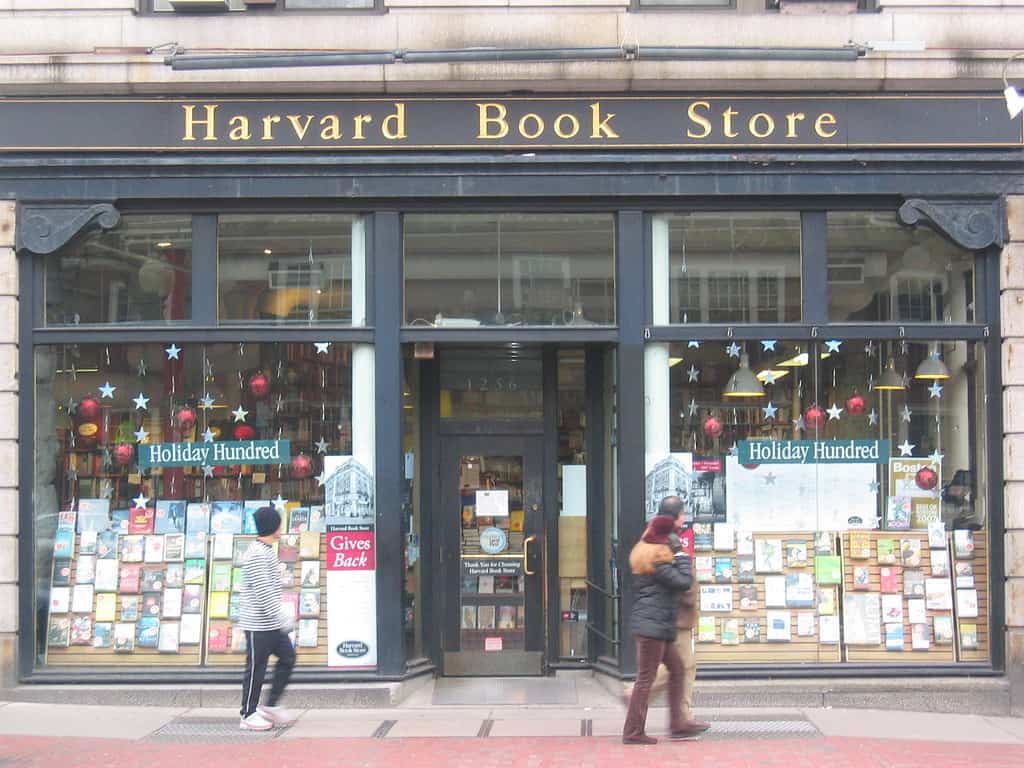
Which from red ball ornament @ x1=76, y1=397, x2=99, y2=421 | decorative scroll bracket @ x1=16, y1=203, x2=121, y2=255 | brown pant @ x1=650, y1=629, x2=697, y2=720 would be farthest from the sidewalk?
decorative scroll bracket @ x1=16, y1=203, x2=121, y2=255

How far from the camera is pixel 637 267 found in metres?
10.6

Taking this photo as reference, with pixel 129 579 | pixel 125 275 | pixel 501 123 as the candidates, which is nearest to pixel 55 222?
pixel 125 275

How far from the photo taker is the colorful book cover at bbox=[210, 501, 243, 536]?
35.5ft

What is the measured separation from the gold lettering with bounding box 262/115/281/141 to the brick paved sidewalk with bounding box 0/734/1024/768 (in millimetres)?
5017

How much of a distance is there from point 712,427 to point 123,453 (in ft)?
17.2

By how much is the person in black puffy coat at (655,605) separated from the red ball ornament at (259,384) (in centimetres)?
385

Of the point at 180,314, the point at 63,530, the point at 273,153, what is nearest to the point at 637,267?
the point at 273,153

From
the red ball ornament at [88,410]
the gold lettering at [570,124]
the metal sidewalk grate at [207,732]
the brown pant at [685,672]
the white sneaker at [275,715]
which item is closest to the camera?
the brown pant at [685,672]

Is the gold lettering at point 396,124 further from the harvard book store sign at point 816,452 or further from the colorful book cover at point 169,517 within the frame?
the harvard book store sign at point 816,452

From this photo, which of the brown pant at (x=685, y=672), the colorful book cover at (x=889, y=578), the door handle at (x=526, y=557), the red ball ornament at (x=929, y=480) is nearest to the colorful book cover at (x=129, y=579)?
the door handle at (x=526, y=557)

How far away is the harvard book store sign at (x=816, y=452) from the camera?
35.1ft

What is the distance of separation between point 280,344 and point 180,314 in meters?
0.92

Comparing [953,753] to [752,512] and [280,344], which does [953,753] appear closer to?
[752,512]

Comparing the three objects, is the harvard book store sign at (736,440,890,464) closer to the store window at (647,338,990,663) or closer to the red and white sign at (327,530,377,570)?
the store window at (647,338,990,663)
